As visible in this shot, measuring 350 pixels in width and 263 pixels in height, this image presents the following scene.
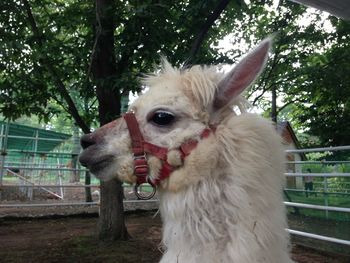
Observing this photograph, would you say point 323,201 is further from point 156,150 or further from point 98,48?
point 156,150

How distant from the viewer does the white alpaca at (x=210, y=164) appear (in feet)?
5.63

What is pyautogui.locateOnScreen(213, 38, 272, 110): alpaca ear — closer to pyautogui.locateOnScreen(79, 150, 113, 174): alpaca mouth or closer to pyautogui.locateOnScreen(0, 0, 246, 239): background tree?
pyautogui.locateOnScreen(79, 150, 113, 174): alpaca mouth

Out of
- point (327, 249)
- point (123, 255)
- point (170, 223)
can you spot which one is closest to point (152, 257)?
point (123, 255)

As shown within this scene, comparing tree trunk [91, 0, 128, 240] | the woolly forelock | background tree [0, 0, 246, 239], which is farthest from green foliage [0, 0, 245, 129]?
the woolly forelock

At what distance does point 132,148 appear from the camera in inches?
78.7

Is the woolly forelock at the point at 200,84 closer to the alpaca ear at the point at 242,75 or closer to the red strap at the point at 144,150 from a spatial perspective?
the alpaca ear at the point at 242,75

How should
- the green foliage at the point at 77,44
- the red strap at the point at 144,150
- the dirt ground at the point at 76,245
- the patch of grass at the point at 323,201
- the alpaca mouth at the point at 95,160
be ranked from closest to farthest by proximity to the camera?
the red strap at the point at 144,150 → the alpaca mouth at the point at 95,160 → the green foliage at the point at 77,44 → the dirt ground at the point at 76,245 → the patch of grass at the point at 323,201

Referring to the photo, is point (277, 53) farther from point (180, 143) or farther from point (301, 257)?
point (180, 143)

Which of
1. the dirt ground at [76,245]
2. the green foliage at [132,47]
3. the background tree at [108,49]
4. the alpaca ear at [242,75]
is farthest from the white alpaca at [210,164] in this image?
the dirt ground at [76,245]

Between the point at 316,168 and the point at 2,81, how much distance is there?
601 cm

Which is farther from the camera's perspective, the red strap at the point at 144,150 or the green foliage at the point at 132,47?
the green foliage at the point at 132,47

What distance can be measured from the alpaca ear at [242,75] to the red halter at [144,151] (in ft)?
0.62

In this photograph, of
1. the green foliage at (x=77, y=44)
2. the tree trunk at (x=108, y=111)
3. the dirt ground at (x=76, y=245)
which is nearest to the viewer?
the green foliage at (x=77, y=44)

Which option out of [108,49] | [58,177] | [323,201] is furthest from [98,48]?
[58,177]
